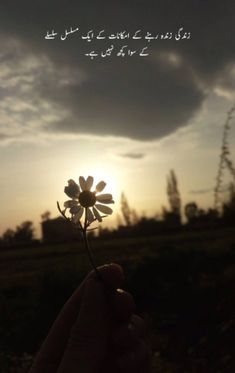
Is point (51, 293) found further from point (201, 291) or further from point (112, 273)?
point (112, 273)

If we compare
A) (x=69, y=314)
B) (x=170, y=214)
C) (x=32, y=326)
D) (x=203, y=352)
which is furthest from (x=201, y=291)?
(x=170, y=214)

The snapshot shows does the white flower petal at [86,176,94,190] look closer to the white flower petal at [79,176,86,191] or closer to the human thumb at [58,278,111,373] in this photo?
the white flower petal at [79,176,86,191]

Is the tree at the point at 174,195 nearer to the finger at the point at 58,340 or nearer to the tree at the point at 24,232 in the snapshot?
the tree at the point at 24,232

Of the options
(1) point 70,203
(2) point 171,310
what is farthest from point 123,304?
(2) point 171,310

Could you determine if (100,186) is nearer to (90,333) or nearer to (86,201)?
(86,201)

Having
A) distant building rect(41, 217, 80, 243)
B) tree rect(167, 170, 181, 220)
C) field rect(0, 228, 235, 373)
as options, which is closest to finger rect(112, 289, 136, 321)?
distant building rect(41, 217, 80, 243)

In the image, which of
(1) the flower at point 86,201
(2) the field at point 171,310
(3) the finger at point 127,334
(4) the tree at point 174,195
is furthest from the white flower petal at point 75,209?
(4) the tree at point 174,195
